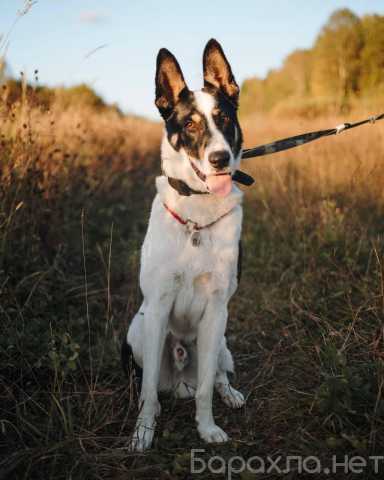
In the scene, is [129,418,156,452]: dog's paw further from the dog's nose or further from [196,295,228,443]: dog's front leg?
the dog's nose

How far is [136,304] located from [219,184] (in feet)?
5.62

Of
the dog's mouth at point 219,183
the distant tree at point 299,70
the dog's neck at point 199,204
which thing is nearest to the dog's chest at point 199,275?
the dog's neck at point 199,204

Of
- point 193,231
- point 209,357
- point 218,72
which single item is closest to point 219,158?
point 193,231

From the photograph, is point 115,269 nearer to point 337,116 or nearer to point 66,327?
point 66,327

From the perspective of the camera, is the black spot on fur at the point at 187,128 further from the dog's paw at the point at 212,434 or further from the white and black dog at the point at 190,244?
the dog's paw at the point at 212,434

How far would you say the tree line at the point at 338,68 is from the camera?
17.5 ft

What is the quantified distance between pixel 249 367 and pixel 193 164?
1493mm

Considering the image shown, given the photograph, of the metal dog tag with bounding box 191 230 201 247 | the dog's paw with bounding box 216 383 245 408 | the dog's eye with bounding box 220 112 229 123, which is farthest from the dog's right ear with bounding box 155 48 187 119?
the dog's paw with bounding box 216 383 245 408

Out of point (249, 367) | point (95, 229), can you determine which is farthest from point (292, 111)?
point (249, 367)

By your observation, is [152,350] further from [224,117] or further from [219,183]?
[224,117]

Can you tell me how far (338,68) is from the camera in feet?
19.9

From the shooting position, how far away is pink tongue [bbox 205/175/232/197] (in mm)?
2162

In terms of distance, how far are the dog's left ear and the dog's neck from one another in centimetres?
67

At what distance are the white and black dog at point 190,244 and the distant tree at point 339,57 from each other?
347cm
